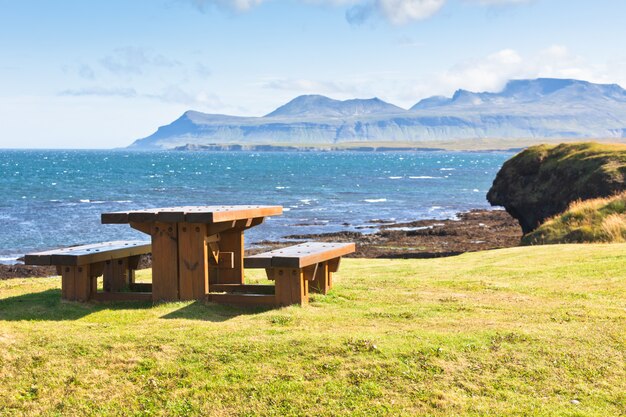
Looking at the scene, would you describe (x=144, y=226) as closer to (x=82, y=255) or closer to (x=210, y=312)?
(x=82, y=255)

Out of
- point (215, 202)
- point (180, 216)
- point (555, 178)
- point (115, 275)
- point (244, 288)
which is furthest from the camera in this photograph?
point (215, 202)

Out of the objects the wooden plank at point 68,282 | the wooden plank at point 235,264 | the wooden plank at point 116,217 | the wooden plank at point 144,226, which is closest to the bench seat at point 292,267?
the wooden plank at point 235,264

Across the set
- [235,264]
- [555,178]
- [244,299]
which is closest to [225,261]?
[235,264]

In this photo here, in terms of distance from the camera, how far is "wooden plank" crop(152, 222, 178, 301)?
38.9ft

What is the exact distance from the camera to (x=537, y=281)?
1409cm

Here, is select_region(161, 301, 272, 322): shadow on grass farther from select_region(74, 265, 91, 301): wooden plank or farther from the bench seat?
select_region(74, 265, 91, 301): wooden plank

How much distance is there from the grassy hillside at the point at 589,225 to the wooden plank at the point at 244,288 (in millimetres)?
12578

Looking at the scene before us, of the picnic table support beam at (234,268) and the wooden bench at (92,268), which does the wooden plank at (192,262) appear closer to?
the wooden bench at (92,268)

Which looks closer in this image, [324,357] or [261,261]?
[324,357]

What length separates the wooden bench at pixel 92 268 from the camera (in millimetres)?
12031

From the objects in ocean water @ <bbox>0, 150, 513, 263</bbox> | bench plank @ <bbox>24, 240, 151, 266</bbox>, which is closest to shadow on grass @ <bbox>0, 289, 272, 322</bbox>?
bench plank @ <bbox>24, 240, 151, 266</bbox>

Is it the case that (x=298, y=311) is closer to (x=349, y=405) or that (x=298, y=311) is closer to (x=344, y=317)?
(x=344, y=317)

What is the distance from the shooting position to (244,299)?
38.5 feet

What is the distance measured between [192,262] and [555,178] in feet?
71.7
